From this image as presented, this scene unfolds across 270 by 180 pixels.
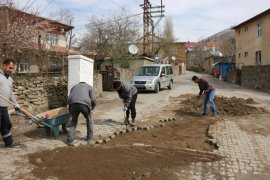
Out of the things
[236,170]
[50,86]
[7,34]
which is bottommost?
[236,170]

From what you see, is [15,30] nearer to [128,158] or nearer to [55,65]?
[55,65]

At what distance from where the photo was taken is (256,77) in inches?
1008

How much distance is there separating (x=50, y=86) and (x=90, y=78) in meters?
1.74

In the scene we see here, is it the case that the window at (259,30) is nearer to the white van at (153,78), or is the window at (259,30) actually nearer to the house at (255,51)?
the house at (255,51)

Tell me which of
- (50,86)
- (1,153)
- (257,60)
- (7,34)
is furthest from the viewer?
(257,60)

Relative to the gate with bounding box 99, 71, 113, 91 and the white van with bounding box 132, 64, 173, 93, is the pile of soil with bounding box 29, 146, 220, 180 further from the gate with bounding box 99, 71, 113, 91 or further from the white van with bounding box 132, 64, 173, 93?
the gate with bounding box 99, 71, 113, 91

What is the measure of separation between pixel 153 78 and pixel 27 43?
10053mm

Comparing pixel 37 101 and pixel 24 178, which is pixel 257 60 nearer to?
pixel 37 101

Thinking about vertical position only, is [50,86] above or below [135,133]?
above

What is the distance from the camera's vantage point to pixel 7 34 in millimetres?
10516

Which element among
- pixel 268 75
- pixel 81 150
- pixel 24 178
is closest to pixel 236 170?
pixel 81 150

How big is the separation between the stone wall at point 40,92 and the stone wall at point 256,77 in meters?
16.4

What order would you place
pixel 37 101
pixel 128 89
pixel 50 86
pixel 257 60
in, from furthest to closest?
pixel 257 60
pixel 50 86
pixel 37 101
pixel 128 89

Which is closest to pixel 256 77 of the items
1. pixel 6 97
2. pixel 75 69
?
pixel 75 69
